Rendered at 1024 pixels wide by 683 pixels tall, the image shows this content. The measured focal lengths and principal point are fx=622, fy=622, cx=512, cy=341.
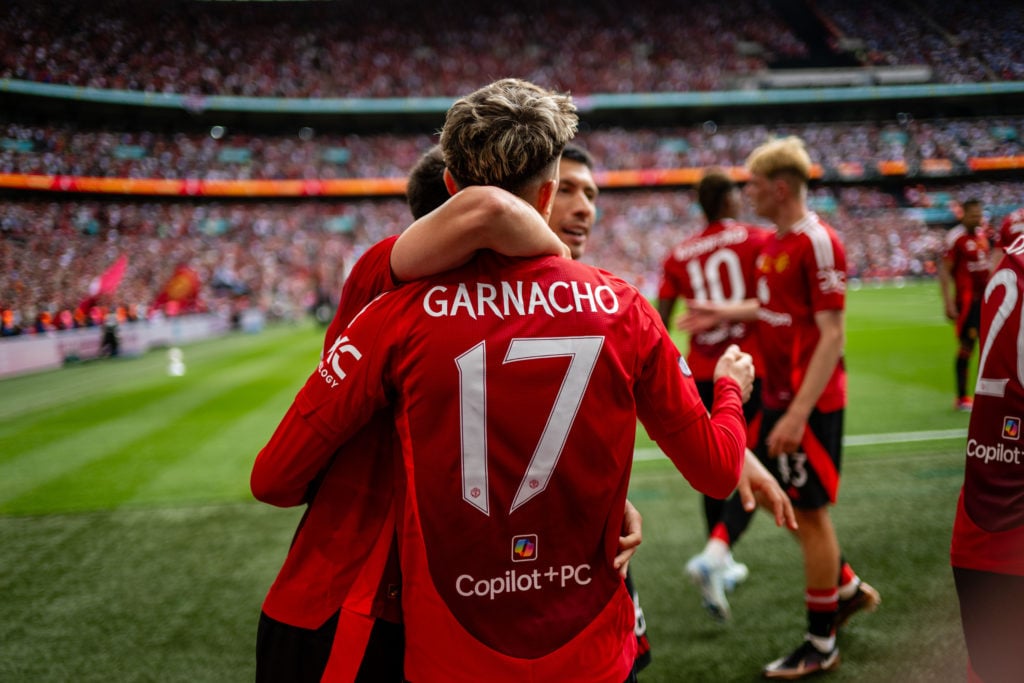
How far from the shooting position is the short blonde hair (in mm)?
3135

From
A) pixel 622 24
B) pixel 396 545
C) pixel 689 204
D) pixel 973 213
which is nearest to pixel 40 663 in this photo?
pixel 396 545

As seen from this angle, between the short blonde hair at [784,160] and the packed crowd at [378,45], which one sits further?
the short blonde hair at [784,160]

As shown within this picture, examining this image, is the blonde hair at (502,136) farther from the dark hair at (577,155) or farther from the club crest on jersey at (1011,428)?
the club crest on jersey at (1011,428)

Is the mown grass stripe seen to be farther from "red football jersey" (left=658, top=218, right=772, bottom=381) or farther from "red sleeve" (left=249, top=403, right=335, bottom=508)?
"red football jersey" (left=658, top=218, right=772, bottom=381)

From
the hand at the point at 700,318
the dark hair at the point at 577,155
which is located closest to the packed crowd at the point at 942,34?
the hand at the point at 700,318

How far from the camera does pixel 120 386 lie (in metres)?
10.2

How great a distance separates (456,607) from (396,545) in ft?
0.71

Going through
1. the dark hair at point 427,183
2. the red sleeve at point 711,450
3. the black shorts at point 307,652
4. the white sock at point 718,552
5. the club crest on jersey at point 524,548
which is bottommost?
the white sock at point 718,552

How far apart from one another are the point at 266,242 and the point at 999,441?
29123 millimetres

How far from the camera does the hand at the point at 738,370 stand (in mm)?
1593

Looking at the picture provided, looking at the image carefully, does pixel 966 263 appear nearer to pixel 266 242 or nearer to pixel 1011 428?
pixel 1011 428

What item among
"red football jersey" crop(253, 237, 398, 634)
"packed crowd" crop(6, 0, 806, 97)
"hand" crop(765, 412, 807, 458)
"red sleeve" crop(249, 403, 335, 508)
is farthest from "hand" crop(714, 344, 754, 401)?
"packed crowd" crop(6, 0, 806, 97)

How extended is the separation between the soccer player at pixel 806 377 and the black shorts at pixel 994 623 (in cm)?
131

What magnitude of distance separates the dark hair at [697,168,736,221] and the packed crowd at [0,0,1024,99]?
0.81m
